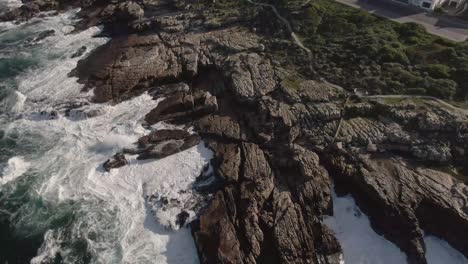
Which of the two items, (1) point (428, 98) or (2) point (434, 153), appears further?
(1) point (428, 98)

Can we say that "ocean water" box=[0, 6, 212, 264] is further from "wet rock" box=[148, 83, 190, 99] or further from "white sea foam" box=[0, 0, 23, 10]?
"white sea foam" box=[0, 0, 23, 10]

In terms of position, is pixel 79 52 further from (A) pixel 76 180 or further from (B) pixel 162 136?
(A) pixel 76 180

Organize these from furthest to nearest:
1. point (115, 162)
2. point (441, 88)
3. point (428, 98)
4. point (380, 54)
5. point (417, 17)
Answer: point (417, 17)
point (380, 54)
point (441, 88)
point (428, 98)
point (115, 162)

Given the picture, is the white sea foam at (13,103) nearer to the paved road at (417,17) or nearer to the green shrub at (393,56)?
the green shrub at (393,56)

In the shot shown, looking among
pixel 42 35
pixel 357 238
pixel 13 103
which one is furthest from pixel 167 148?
pixel 42 35

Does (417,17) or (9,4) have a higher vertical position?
(417,17)

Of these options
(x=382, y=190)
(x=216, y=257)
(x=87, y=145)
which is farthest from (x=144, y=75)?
(x=382, y=190)
